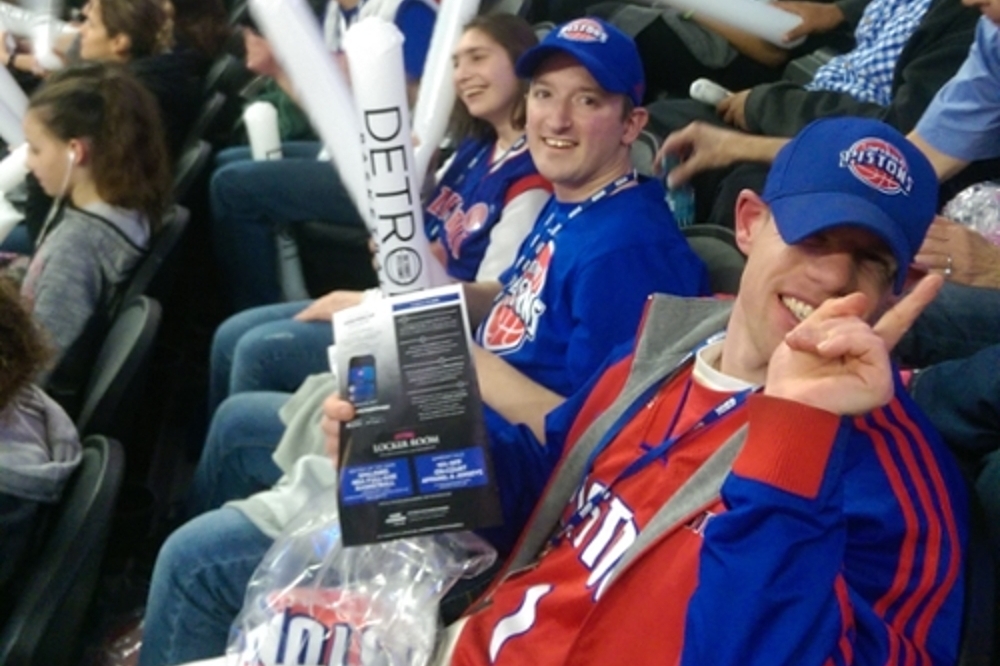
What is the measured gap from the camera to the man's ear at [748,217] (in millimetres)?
1069

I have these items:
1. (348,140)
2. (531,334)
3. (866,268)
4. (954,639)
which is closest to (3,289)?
(348,140)

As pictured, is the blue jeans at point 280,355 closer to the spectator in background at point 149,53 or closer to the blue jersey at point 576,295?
the blue jersey at point 576,295

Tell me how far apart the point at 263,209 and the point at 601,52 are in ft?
4.33

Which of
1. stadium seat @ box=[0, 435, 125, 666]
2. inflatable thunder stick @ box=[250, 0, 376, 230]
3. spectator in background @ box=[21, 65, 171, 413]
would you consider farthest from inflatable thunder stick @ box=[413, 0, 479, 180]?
stadium seat @ box=[0, 435, 125, 666]

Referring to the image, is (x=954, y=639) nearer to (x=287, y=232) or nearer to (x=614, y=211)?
(x=614, y=211)

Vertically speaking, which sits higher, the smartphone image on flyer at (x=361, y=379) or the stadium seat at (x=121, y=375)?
the smartphone image on flyer at (x=361, y=379)

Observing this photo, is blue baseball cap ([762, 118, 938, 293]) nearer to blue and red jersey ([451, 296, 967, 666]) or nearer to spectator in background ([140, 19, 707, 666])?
blue and red jersey ([451, 296, 967, 666])

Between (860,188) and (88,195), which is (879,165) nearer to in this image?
(860,188)

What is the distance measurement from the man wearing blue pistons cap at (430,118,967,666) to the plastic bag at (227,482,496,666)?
5 centimetres

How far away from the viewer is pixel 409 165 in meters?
1.42

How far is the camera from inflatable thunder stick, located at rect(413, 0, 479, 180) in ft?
6.88

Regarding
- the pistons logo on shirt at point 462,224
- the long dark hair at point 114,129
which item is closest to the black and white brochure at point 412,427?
the pistons logo on shirt at point 462,224

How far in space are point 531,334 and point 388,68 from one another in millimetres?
410

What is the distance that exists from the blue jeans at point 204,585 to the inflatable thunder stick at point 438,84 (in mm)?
841
